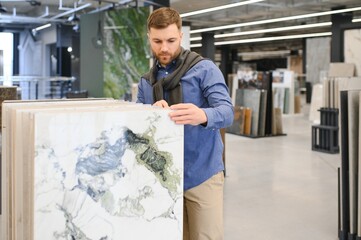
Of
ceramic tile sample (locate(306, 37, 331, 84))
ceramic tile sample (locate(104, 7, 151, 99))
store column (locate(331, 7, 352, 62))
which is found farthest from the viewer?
ceramic tile sample (locate(306, 37, 331, 84))

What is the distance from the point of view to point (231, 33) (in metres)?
16.2

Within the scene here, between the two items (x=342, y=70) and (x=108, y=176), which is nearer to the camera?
(x=108, y=176)

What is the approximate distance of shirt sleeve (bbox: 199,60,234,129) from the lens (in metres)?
1.46

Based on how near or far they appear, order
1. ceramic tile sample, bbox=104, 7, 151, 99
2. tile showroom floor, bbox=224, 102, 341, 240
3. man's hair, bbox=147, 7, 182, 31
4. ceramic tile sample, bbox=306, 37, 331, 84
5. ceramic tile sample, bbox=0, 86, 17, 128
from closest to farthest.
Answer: man's hair, bbox=147, 7, 182, 31
ceramic tile sample, bbox=0, 86, 17, 128
tile showroom floor, bbox=224, 102, 341, 240
ceramic tile sample, bbox=104, 7, 151, 99
ceramic tile sample, bbox=306, 37, 331, 84

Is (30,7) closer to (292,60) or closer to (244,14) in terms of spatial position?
(244,14)

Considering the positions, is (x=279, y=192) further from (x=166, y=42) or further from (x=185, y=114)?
(x=185, y=114)

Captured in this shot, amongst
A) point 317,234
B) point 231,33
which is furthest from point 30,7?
point 317,234

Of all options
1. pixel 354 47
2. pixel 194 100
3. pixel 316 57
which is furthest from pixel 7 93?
pixel 316 57

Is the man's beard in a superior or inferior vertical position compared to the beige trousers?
superior

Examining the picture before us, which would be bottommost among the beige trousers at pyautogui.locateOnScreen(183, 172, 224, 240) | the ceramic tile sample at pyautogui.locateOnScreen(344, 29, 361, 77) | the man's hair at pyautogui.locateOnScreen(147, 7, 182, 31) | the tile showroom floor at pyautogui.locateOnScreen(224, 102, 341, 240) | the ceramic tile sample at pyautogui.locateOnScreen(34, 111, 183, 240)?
the tile showroom floor at pyautogui.locateOnScreen(224, 102, 341, 240)

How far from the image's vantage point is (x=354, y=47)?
31.0ft

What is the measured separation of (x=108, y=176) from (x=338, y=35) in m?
11.4

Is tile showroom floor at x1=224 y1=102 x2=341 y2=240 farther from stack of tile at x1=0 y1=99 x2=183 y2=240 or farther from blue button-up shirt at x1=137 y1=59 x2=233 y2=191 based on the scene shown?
stack of tile at x1=0 y1=99 x2=183 y2=240

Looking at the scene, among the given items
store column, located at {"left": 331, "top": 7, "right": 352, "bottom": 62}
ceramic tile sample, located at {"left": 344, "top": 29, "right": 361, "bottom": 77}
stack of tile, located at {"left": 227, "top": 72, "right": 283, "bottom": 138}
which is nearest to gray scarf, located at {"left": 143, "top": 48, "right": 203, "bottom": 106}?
stack of tile, located at {"left": 227, "top": 72, "right": 283, "bottom": 138}
